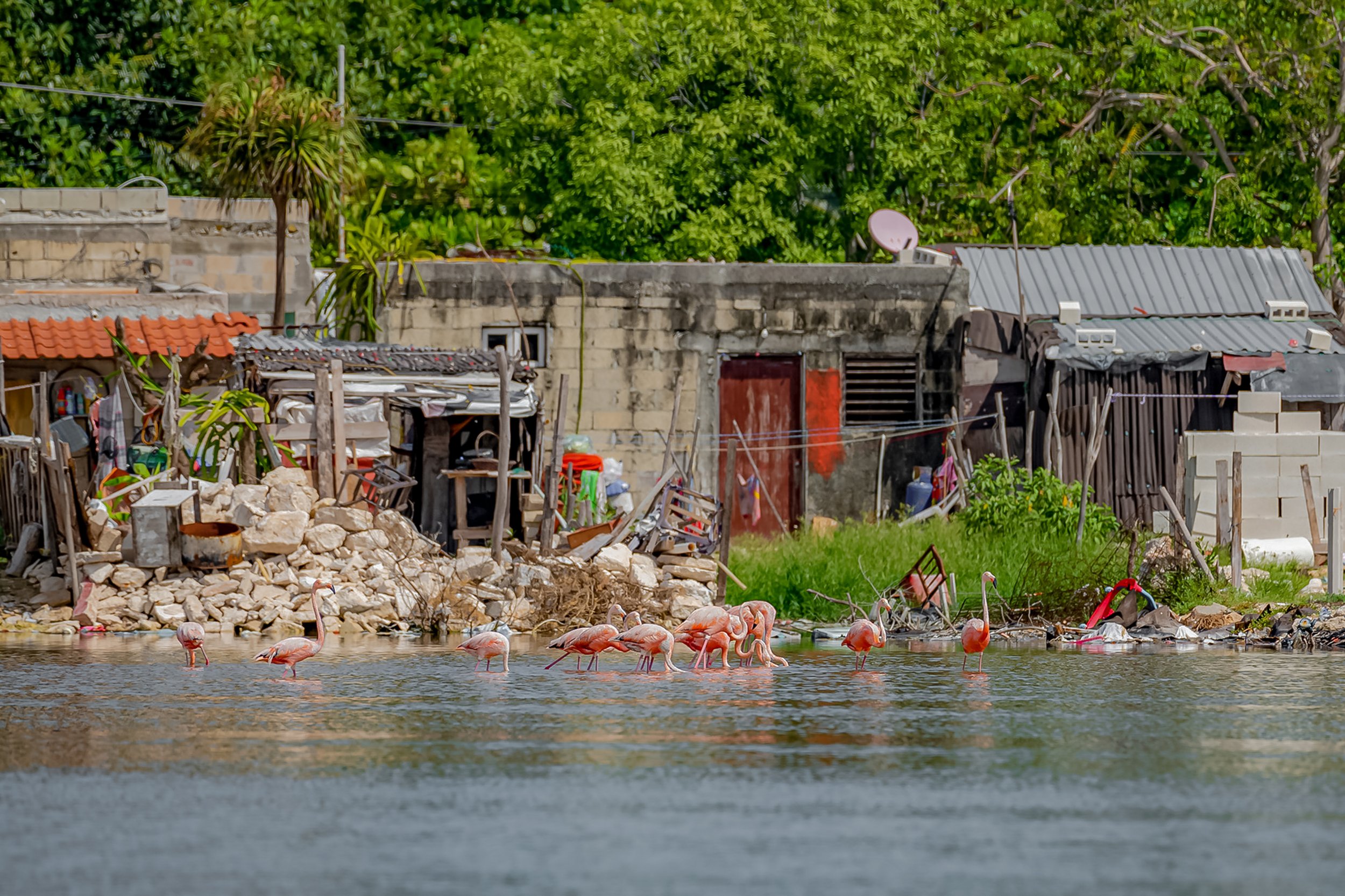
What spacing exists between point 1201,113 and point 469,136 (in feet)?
42.7

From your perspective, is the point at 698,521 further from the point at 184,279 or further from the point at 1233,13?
the point at 1233,13

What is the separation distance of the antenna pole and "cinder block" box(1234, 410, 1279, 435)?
12287mm

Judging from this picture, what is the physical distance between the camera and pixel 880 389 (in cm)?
2642

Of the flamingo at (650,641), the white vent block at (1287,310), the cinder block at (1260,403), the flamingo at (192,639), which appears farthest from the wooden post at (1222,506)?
the flamingo at (192,639)

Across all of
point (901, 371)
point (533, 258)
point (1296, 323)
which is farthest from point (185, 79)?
point (1296, 323)

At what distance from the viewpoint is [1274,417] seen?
25.0m

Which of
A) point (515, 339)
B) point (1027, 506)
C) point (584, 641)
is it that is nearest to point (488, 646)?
point (584, 641)

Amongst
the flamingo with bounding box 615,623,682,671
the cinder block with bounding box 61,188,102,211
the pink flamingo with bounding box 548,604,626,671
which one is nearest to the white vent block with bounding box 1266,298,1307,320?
the flamingo with bounding box 615,623,682,671

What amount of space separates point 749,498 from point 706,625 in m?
10.0

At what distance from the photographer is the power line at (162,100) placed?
3528 centimetres

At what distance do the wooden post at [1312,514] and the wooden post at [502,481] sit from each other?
9025 mm

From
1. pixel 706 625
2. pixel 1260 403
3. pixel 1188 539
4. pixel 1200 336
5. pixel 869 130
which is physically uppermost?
pixel 869 130

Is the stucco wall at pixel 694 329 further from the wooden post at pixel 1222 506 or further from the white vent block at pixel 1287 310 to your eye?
the wooden post at pixel 1222 506

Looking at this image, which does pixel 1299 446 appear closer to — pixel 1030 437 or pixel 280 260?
pixel 1030 437
